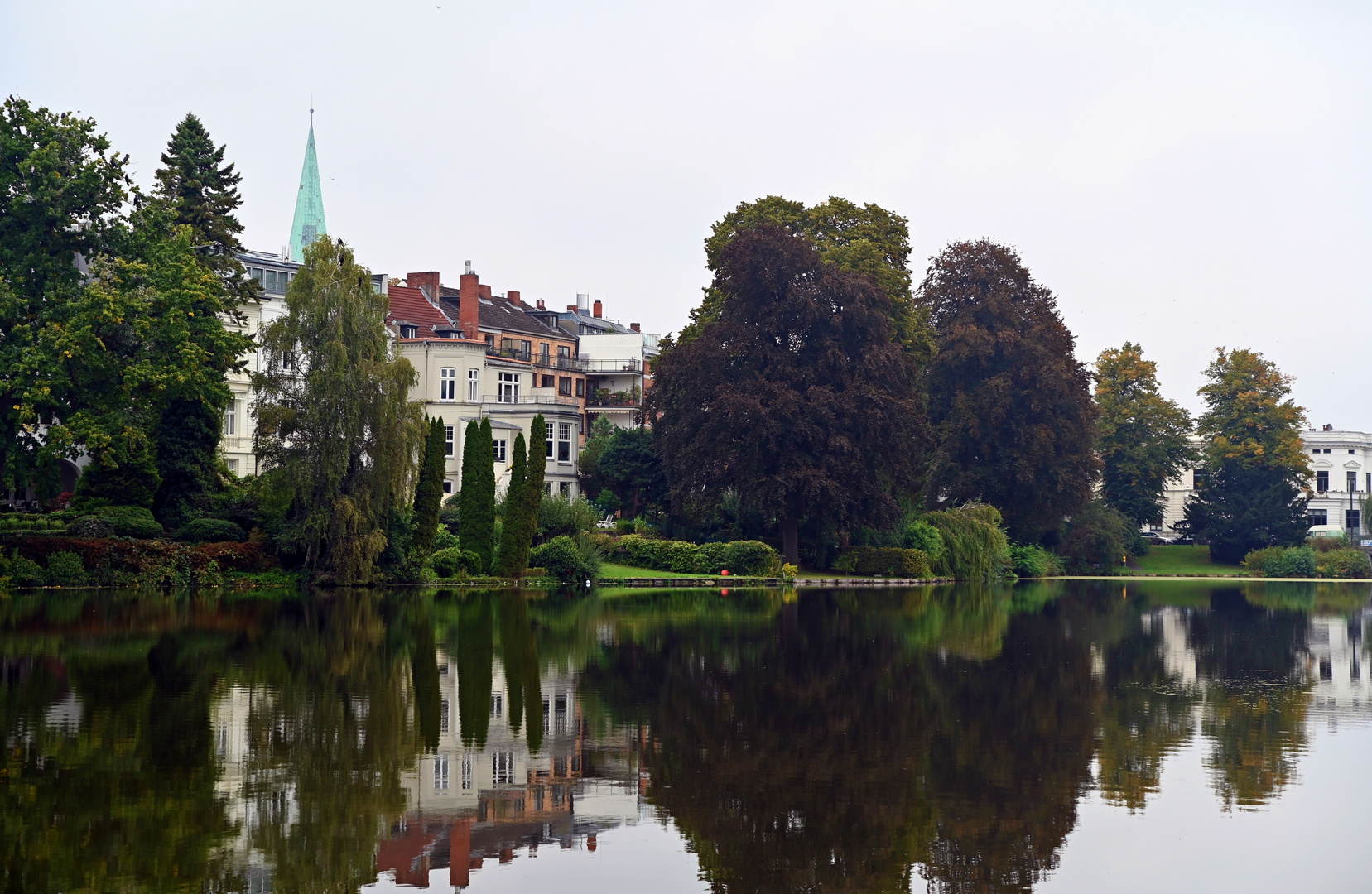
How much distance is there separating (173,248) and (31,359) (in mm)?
6848

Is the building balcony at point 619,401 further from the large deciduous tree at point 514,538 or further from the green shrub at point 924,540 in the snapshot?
the large deciduous tree at point 514,538

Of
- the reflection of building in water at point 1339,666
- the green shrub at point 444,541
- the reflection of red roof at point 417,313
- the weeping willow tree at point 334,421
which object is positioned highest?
the reflection of red roof at point 417,313

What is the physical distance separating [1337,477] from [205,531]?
9490cm

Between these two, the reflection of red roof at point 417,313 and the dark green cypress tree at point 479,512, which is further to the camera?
the reflection of red roof at point 417,313

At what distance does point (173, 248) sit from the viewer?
45031 millimetres

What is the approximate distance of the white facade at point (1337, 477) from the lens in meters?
111

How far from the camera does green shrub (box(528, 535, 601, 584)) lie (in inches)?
1948

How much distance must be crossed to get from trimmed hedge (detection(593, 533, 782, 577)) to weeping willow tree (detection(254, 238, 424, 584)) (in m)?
11.8

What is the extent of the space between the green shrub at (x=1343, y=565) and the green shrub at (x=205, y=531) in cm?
5831

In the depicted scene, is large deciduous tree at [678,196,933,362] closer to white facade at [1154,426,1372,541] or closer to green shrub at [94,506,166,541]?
green shrub at [94,506,166,541]

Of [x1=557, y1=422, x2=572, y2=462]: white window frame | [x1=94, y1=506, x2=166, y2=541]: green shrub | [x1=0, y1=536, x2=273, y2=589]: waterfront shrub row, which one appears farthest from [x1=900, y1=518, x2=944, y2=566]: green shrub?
[x1=94, y1=506, x2=166, y2=541]: green shrub

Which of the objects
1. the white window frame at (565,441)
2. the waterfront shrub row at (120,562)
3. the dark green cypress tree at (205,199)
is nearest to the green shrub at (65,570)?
the waterfront shrub row at (120,562)

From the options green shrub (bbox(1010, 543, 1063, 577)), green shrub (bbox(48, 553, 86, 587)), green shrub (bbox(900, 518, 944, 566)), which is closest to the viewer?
green shrub (bbox(48, 553, 86, 587))

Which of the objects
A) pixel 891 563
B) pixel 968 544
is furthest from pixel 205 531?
pixel 968 544
